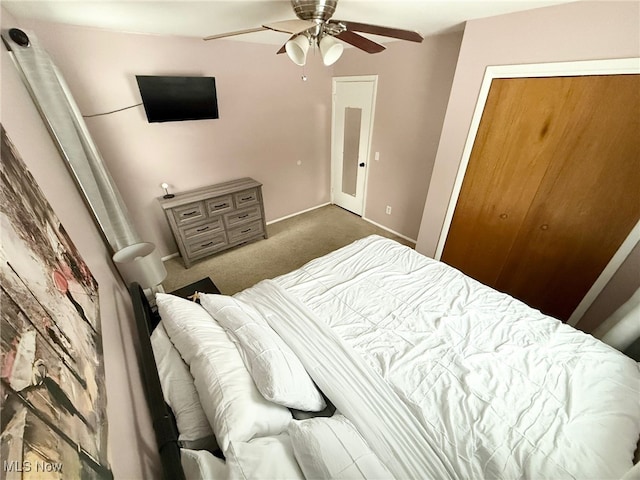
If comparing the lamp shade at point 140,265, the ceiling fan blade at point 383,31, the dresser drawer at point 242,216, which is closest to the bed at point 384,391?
the lamp shade at point 140,265

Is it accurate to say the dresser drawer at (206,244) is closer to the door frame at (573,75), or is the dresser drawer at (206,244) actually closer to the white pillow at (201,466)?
the white pillow at (201,466)

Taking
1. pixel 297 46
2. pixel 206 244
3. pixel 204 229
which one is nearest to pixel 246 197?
pixel 204 229

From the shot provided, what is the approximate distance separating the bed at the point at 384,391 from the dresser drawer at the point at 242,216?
1.65m

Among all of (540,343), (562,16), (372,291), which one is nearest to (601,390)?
(540,343)

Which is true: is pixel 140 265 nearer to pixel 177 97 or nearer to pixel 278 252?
pixel 278 252

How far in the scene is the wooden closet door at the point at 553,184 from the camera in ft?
4.97

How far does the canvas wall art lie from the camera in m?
0.38

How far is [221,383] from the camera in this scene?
937 millimetres

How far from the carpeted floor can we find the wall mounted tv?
1.57 metres

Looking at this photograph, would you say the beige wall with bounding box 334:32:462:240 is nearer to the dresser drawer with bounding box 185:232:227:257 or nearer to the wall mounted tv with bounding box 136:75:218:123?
the wall mounted tv with bounding box 136:75:218:123

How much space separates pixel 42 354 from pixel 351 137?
365 cm

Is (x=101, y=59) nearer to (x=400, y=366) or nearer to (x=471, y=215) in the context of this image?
(x=400, y=366)

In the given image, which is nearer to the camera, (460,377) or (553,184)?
(460,377)

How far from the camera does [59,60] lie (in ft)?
6.37
